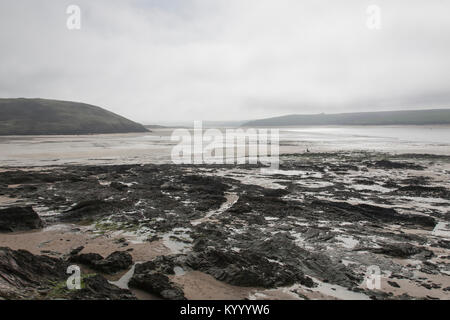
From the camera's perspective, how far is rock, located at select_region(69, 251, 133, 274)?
762 centimetres

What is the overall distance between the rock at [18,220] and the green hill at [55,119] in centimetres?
7879

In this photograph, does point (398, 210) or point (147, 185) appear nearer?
point (398, 210)

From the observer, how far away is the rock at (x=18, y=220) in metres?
10.6

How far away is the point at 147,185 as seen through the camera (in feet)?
62.5

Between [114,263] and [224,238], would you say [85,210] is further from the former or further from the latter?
[224,238]

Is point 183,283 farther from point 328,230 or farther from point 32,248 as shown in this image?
point 328,230

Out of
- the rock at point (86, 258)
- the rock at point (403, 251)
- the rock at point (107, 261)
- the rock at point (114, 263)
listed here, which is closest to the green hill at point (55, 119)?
the rock at point (86, 258)

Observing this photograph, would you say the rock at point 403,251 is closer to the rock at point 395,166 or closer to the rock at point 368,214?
the rock at point 368,214

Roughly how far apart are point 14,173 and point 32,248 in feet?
48.8

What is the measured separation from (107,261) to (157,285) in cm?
201

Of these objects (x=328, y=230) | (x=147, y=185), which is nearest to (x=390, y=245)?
(x=328, y=230)

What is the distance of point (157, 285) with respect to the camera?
261 inches

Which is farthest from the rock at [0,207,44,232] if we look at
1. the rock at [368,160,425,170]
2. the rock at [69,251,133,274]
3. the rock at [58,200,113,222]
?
the rock at [368,160,425,170]

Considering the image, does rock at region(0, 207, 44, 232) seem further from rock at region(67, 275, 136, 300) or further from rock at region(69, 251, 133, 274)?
rock at region(67, 275, 136, 300)
